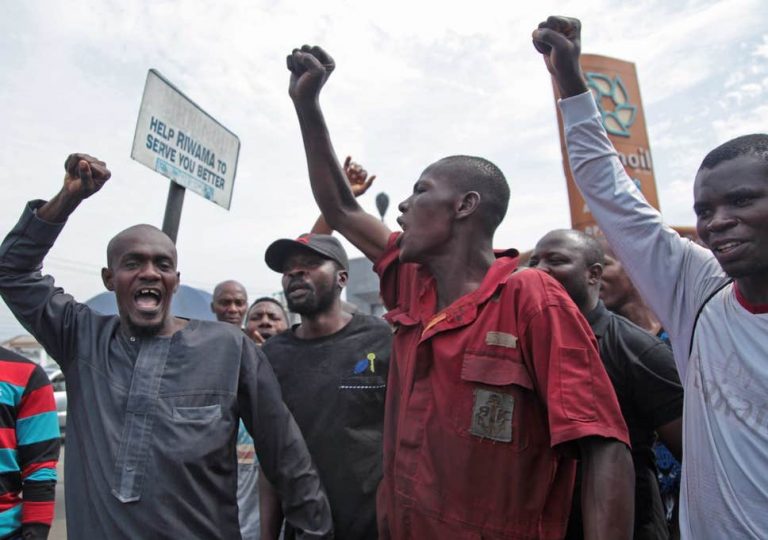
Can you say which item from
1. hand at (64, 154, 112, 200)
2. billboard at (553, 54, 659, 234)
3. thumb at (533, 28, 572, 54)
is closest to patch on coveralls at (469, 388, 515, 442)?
thumb at (533, 28, 572, 54)

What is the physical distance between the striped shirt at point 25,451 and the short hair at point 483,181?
200 cm

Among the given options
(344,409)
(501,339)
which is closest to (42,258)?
(344,409)

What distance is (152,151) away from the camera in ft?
11.1

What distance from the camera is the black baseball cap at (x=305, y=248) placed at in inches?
137

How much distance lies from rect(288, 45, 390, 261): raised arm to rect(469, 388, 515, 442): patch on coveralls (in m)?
0.96

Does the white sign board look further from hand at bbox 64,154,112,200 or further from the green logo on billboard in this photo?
the green logo on billboard

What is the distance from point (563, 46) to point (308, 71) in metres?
1.05

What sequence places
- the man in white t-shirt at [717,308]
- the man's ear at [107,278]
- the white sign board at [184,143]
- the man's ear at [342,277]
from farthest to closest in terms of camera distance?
the man's ear at [342,277]
the white sign board at [184,143]
the man's ear at [107,278]
the man in white t-shirt at [717,308]

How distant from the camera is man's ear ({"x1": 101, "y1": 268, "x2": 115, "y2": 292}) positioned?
2.52m

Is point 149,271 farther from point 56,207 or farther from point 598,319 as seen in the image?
point 598,319

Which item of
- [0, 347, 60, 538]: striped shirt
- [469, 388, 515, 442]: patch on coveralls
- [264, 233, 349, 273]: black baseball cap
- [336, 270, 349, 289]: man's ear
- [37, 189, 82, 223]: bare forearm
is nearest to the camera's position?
[469, 388, 515, 442]: patch on coveralls

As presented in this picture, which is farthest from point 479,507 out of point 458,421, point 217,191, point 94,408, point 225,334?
point 217,191

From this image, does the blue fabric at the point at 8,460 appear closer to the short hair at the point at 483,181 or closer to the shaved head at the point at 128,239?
the shaved head at the point at 128,239

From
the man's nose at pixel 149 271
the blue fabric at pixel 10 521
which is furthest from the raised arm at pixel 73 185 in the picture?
the blue fabric at pixel 10 521
